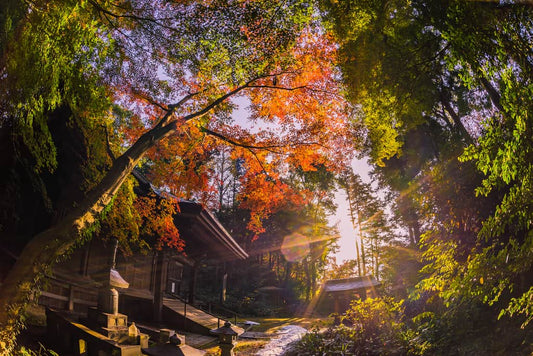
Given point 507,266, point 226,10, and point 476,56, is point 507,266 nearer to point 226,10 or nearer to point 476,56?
point 476,56

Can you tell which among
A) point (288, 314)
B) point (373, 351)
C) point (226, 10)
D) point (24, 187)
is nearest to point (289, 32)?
point (226, 10)

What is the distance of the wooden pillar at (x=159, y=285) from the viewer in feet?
36.5

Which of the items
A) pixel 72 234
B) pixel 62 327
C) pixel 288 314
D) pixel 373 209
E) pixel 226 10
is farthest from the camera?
pixel 373 209

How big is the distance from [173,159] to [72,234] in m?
6.31

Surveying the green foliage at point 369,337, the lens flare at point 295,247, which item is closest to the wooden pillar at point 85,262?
the green foliage at point 369,337

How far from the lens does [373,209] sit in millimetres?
35625

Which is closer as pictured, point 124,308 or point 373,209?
point 124,308

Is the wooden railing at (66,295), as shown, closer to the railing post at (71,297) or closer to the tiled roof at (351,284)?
the railing post at (71,297)

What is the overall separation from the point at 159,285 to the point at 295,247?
24.2m

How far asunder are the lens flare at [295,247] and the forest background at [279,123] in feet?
69.5

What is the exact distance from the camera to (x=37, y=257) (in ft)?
13.5

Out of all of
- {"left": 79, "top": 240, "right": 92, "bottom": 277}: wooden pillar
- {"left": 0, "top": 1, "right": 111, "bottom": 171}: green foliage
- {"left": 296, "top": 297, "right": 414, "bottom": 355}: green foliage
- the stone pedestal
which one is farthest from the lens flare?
{"left": 0, "top": 1, "right": 111, "bottom": 171}: green foliage

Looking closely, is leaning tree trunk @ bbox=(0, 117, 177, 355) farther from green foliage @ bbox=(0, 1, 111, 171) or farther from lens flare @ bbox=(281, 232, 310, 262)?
lens flare @ bbox=(281, 232, 310, 262)

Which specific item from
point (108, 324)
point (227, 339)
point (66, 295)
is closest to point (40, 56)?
point (108, 324)
